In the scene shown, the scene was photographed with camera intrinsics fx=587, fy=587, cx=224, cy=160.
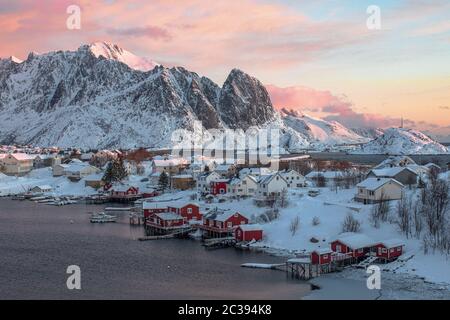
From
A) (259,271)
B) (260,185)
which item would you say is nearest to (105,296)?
(259,271)

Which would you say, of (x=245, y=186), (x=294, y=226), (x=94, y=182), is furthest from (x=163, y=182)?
(x=294, y=226)

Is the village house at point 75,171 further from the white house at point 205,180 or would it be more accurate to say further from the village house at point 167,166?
the white house at point 205,180

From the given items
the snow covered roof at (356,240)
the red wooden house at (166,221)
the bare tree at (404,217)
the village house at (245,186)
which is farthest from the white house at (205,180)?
the snow covered roof at (356,240)

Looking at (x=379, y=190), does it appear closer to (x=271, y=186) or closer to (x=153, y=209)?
(x=271, y=186)

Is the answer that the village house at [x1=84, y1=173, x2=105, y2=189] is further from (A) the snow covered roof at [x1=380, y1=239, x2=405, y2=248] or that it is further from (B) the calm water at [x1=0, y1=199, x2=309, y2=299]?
(A) the snow covered roof at [x1=380, y1=239, x2=405, y2=248]

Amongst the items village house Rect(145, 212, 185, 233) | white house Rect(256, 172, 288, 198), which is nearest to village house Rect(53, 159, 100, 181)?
white house Rect(256, 172, 288, 198)

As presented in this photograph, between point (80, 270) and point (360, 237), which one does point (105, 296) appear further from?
point (360, 237)
